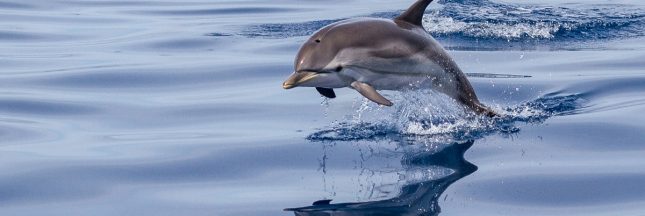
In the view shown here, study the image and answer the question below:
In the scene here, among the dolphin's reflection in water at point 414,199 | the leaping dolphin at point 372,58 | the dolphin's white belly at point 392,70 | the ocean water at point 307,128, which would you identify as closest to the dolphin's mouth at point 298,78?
the leaping dolphin at point 372,58

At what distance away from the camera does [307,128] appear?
834 cm

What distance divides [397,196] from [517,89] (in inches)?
151

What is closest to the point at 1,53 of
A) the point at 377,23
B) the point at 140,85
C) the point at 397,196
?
the point at 140,85

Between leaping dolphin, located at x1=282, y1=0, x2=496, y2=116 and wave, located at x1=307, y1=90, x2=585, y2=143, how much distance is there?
0.31m

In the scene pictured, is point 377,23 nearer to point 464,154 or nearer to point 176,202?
point 464,154

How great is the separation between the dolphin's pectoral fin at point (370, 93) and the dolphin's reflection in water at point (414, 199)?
1.13 feet

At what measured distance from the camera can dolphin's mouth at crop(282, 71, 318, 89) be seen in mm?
7133

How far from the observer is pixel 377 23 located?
755cm

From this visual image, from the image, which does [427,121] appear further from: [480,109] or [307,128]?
[307,128]

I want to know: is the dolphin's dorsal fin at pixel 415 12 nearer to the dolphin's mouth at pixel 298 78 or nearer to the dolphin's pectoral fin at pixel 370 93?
the dolphin's pectoral fin at pixel 370 93

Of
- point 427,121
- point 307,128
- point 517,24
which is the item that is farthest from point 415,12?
point 517,24

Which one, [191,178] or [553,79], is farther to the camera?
[553,79]

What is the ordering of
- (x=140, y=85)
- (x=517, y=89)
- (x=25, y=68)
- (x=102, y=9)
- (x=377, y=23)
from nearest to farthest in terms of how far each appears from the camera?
1. (x=377, y=23)
2. (x=517, y=89)
3. (x=140, y=85)
4. (x=25, y=68)
5. (x=102, y=9)

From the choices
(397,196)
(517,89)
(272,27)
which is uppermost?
(272,27)
